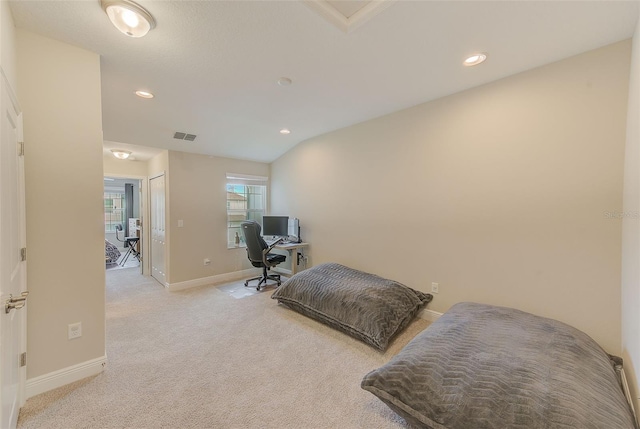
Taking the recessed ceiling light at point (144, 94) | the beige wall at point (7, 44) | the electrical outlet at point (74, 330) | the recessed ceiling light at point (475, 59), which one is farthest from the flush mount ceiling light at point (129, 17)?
the recessed ceiling light at point (475, 59)

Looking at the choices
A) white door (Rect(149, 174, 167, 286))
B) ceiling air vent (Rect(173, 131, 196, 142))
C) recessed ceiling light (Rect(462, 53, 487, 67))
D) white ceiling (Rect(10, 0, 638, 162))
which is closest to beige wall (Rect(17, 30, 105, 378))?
white ceiling (Rect(10, 0, 638, 162))

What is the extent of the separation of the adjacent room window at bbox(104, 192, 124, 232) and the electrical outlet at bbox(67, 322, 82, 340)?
8.49 metres

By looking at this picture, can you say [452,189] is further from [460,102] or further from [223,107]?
[223,107]

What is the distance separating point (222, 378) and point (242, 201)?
3.72 m

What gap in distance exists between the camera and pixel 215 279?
473 cm

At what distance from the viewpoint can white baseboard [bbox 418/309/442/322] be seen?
301 cm

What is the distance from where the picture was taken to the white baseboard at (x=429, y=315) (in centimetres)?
301

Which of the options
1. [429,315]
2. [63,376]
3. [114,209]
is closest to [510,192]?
[429,315]

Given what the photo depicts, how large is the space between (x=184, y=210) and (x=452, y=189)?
4.16 meters

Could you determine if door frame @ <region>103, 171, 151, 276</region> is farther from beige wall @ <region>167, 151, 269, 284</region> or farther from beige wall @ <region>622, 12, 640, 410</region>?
beige wall @ <region>622, 12, 640, 410</region>

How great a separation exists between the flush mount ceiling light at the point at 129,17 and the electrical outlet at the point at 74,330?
224 cm

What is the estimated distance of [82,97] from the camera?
200 centimetres

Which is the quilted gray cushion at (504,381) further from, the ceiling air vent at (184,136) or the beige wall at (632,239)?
the ceiling air vent at (184,136)

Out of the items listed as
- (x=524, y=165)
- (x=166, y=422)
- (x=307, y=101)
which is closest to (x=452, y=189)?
(x=524, y=165)
